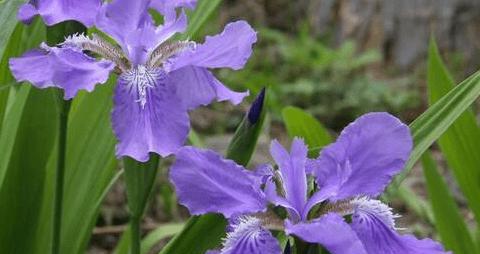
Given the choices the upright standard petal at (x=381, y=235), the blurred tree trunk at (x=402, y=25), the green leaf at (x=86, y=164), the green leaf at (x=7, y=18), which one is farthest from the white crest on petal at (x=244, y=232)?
the blurred tree trunk at (x=402, y=25)

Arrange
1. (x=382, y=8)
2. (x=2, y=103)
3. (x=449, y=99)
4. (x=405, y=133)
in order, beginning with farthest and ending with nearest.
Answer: (x=382, y=8) < (x=2, y=103) < (x=449, y=99) < (x=405, y=133)

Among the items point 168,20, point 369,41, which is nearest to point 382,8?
point 369,41

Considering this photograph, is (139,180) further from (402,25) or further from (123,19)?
(402,25)

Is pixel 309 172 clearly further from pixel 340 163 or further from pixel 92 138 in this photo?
pixel 92 138

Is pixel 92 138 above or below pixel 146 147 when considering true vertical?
above

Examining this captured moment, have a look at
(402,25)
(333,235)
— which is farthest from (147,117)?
(402,25)

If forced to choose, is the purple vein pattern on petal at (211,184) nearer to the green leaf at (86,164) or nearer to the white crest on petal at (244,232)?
the white crest on petal at (244,232)
